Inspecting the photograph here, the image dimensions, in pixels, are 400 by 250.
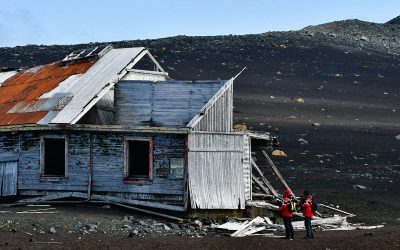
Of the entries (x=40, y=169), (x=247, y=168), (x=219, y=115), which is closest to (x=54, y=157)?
(x=40, y=169)

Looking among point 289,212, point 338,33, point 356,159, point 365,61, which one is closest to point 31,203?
point 289,212

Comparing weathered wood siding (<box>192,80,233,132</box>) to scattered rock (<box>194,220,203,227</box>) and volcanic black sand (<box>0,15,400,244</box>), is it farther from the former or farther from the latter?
volcanic black sand (<box>0,15,400,244</box>)

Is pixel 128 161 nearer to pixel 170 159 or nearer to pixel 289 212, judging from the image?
pixel 170 159

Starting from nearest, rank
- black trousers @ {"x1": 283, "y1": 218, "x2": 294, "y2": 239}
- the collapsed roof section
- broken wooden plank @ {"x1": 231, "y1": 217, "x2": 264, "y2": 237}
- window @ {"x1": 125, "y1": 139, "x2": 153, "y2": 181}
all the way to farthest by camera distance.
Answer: black trousers @ {"x1": 283, "y1": 218, "x2": 294, "y2": 239} → broken wooden plank @ {"x1": 231, "y1": 217, "x2": 264, "y2": 237} → window @ {"x1": 125, "y1": 139, "x2": 153, "y2": 181} → the collapsed roof section

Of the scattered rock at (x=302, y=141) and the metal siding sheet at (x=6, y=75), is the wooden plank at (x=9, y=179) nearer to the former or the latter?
the metal siding sheet at (x=6, y=75)

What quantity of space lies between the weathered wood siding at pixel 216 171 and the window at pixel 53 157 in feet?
13.8

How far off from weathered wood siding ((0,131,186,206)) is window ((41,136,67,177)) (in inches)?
7.4

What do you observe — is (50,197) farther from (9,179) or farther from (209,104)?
(209,104)

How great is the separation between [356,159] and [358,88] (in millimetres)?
16911

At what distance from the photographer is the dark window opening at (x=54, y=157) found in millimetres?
23156

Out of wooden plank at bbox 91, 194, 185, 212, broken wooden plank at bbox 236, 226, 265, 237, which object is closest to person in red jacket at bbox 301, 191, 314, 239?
broken wooden plank at bbox 236, 226, 265, 237

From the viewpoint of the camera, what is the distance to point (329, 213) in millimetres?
24781

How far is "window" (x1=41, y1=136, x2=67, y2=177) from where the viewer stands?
2302 cm

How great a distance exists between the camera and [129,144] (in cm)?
2222
